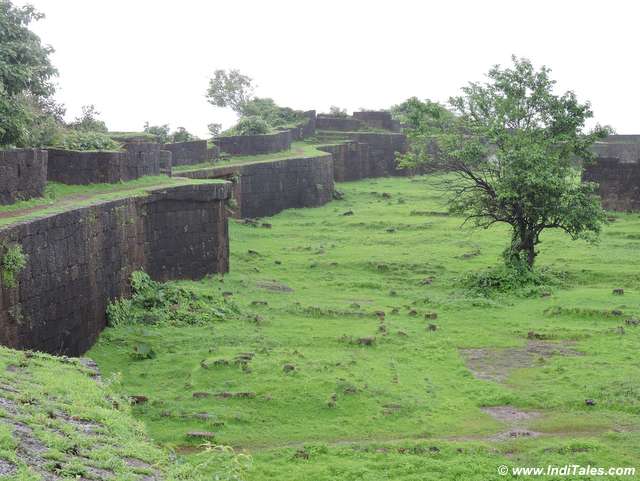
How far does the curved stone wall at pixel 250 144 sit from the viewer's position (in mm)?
35562

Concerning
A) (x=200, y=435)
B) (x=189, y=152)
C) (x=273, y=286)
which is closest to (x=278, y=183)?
(x=189, y=152)

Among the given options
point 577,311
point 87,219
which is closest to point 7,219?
point 87,219

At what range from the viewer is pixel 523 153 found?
67.4ft

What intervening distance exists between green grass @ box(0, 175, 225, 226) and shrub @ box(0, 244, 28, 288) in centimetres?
64

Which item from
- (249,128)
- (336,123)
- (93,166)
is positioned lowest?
(93,166)

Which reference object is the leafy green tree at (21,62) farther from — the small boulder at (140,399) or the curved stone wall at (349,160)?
the curved stone wall at (349,160)

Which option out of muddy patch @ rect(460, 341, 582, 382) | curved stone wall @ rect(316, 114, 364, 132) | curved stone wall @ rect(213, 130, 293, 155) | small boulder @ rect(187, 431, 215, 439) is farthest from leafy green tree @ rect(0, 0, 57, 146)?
curved stone wall @ rect(316, 114, 364, 132)

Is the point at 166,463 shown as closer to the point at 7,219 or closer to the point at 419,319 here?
the point at 7,219

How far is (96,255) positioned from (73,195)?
2471 millimetres

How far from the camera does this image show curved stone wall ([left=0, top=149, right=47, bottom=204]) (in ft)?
48.1

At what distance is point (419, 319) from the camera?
17.8 m

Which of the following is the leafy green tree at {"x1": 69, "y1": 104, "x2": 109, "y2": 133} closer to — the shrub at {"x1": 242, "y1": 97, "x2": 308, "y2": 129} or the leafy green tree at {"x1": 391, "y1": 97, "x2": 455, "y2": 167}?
the leafy green tree at {"x1": 391, "y1": 97, "x2": 455, "y2": 167}

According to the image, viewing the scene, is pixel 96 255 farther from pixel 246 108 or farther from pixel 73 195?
pixel 246 108

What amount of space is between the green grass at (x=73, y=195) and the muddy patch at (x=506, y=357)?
6.73 metres
